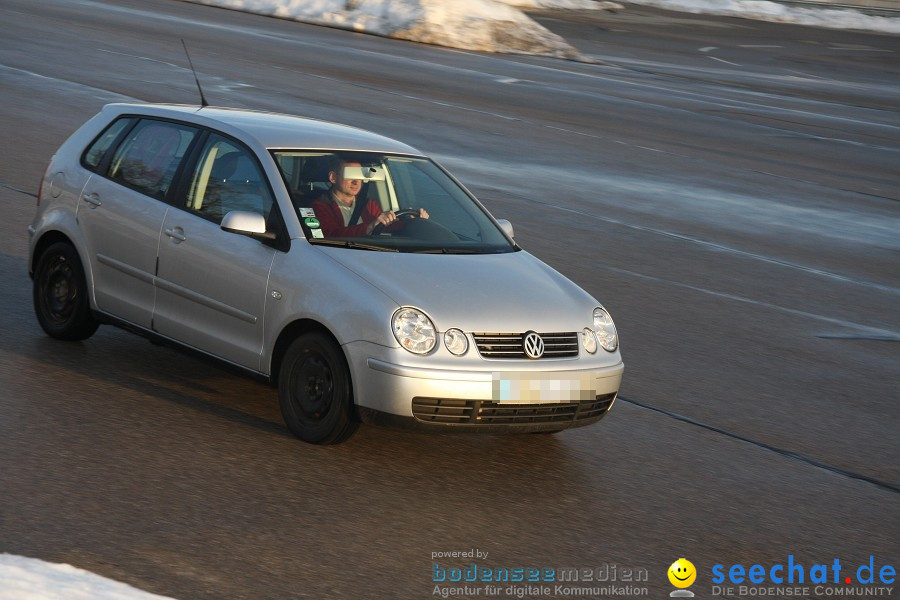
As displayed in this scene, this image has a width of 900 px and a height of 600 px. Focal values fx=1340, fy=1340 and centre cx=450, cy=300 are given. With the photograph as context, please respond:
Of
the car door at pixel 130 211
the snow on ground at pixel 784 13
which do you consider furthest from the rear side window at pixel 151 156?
the snow on ground at pixel 784 13

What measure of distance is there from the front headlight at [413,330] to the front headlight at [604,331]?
3.14 feet

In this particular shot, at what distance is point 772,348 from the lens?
31.6ft

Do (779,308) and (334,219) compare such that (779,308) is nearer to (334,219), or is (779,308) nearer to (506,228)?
(506,228)

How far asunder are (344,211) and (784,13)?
2126 inches

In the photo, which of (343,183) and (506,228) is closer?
(343,183)

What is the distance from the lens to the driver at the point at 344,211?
687 centimetres

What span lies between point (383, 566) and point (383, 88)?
62.5 ft

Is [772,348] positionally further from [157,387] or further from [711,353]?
[157,387]

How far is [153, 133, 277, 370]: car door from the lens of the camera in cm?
672

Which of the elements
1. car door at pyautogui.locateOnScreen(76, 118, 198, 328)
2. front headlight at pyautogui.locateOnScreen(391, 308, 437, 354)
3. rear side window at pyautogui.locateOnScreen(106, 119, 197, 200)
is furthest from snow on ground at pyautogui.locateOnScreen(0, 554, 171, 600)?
rear side window at pyautogui.locateOnScreen(106, 119, 197, 200)

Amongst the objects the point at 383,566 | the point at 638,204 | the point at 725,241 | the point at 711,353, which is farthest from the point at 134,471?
the point at 638,204

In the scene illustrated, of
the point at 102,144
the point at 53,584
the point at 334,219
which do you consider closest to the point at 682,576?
the point at 53,584

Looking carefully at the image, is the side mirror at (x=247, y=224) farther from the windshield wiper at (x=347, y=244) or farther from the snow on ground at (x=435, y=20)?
the snow on ground at (x=435, y=20)

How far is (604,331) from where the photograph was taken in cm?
670
